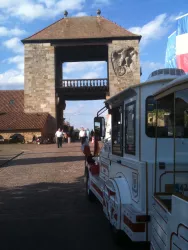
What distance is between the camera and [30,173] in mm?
15539

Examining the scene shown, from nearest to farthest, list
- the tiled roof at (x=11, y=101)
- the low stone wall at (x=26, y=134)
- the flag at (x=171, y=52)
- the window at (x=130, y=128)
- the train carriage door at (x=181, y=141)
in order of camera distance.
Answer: the train carriage door at (x=181, y=141) < the window at (x=130, y=128) < the flag at (x=171, y=52) < the low stone wall at (x=26, y=134) < the tiled roof at (x=11, y=101)

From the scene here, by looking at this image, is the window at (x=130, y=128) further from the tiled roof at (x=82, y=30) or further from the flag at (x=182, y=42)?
the tiled roof at (x=82, y=30)

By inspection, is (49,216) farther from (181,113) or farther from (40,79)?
(40,79)

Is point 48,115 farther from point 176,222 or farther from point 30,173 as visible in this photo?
point 176,222

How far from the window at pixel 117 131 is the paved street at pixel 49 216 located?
146 centimetres

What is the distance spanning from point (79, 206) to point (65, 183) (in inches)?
145

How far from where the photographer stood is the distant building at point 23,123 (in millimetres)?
44594

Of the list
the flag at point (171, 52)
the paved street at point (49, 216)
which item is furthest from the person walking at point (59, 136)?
the paved street at point (49, 216)

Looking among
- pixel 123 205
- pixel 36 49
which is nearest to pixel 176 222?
pixel 123 205

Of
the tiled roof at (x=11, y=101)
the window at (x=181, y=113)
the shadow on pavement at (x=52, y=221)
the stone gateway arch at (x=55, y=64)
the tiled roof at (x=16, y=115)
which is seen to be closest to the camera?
the window at (x=181, y=113)

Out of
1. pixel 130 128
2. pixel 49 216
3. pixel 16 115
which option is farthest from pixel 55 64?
pixel 130 128

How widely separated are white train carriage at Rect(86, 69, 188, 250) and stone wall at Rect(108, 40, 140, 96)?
43191 millimetres

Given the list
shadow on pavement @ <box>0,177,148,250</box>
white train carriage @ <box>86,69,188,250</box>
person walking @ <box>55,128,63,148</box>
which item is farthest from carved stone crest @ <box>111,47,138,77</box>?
white train carriage @ <box>86,69,188,250</box>

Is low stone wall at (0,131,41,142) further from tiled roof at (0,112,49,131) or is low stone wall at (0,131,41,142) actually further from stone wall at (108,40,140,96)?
stone wall at (108,40,140,96)
